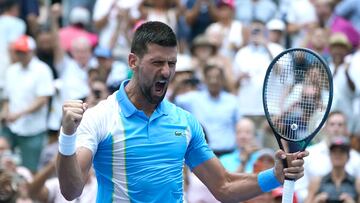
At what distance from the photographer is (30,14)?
15.7 m

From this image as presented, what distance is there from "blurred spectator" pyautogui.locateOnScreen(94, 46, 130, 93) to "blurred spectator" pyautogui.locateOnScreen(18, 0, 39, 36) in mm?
1593

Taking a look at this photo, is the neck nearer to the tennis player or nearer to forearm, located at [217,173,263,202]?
the tennis player

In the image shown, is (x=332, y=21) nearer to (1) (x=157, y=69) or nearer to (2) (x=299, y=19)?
(2) (x=299, y=19)

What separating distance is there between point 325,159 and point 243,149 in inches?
33.1

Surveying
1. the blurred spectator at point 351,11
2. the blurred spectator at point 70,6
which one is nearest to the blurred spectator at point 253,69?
the blurred spectator at point 351,11

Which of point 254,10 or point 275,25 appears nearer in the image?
point 275,25

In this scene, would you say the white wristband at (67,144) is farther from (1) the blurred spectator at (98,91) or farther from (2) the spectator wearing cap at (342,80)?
(2) the spectator wearing cap at (342,80)

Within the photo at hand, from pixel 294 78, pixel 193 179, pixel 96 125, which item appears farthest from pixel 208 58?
pixel 96 125

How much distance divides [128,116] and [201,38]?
26.3ft

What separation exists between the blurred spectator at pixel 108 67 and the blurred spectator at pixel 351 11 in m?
Answer: 2.93

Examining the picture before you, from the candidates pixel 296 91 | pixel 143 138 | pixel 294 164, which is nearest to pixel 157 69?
pixel 143 138

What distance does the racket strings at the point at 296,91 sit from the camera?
6730mm

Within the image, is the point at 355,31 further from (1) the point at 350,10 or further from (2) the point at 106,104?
(2) the point at 106,104

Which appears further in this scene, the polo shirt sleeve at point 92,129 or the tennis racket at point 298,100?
the tennis racket at point 298,100
